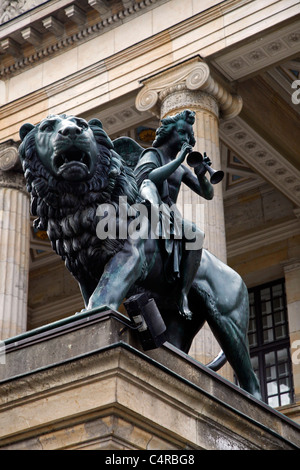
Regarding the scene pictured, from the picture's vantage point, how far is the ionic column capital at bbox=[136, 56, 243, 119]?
18484mm

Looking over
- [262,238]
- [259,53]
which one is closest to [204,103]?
[259,53]

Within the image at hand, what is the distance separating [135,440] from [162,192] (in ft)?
7.64

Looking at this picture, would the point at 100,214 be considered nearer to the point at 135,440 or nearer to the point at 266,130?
the point at 135,440

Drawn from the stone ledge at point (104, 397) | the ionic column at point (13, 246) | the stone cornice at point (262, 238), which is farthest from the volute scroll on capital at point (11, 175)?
the stone ledge at point (104, 397)

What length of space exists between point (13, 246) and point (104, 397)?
50.9 ft

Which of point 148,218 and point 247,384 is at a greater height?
point 148,218

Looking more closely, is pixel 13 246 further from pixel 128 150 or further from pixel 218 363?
pixel 218 363

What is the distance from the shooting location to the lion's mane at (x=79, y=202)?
605cm

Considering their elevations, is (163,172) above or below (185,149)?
below

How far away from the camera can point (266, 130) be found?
70.8 feet

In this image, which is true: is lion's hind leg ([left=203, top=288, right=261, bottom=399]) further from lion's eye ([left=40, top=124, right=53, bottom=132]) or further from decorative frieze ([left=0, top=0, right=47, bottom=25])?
decorative frieze ([left=0, top=0, right=47, bottom=25])

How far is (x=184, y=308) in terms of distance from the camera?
631cm
